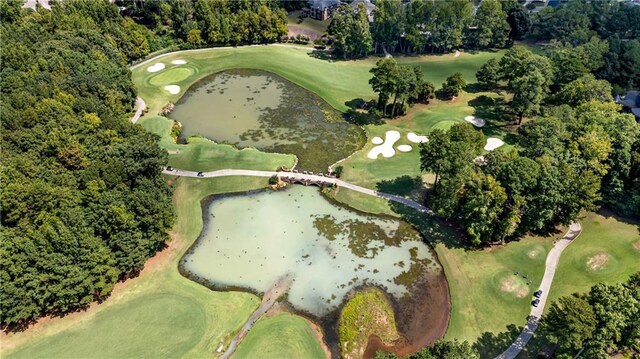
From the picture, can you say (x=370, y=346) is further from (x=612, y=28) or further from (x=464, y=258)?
(x=612, y=28)

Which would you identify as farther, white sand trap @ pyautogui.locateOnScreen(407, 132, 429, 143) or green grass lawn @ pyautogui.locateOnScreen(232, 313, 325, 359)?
white sand trap @ pyautogui.locateOnScreen(407, 132, 429, 143)

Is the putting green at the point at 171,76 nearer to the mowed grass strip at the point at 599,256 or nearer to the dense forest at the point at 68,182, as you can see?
the dense forest at the point at 68,182

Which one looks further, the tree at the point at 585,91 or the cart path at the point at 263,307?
the tree at the point at 585,91

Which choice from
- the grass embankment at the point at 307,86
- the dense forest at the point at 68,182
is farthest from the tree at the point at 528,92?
the dense forest at the point at 68,182

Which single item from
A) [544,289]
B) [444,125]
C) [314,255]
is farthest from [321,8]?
[544,289]

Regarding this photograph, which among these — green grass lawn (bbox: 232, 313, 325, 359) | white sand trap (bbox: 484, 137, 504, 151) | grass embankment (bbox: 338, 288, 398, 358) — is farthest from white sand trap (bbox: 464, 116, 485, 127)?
green grass lawn (bbox: 232, 313, 325, 359)

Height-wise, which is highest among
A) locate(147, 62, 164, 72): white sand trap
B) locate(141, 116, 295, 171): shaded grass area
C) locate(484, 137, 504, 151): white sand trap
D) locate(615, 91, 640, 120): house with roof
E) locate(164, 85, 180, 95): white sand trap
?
locate(147, 62, 164, 72): white sand trap

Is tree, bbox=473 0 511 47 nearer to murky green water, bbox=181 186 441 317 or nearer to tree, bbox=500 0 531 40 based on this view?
tree, bbox=500 0 531 40
